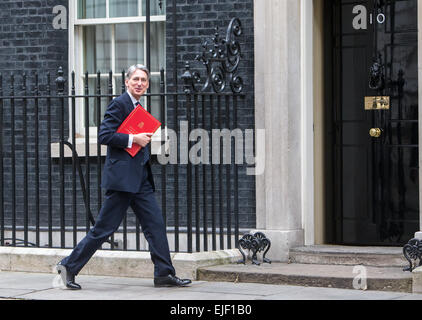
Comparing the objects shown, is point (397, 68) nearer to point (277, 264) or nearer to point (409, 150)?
point (409, 150)

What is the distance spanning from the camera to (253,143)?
1016 cm

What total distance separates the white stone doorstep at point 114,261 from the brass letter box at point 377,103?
6.17ft

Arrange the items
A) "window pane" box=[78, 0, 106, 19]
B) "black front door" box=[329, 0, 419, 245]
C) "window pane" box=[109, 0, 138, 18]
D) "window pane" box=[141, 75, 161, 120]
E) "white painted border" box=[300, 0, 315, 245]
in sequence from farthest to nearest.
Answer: "window pane" box=[78, 0, 106, 19] → "window pane" box=[109, 0, 138, 18] → "window pane" box=[141, 75, 161, 120] → "white painted border" box=[300, 0, 315, 245] → "black front door" box=[329, 0, 419, 245]

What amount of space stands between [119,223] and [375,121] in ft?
9.41

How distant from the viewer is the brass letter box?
32.8 feet

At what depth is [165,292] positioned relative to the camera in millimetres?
8438

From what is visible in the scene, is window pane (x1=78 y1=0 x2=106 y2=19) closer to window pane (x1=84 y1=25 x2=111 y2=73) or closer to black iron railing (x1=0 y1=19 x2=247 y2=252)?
window pane (x1=84 y1=25 x2=111 y2=73)

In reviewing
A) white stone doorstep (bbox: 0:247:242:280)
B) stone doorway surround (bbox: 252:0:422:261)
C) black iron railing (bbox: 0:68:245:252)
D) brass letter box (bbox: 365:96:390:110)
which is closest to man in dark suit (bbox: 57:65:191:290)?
white stone doorstep (bbox: 0:247:242:280)

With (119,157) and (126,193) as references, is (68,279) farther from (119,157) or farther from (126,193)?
(119,157)

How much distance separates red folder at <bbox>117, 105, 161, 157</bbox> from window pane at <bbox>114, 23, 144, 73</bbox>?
2796 millimetres

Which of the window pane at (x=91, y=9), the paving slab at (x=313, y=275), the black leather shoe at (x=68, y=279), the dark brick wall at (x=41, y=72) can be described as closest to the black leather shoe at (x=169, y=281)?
the paving slab at (x=313, y=275)

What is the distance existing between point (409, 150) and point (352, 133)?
2.12 feet

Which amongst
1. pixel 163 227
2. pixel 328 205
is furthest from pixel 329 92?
pixel 163 227

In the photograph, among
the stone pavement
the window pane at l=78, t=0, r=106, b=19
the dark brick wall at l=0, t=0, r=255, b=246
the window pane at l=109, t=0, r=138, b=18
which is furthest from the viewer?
the window pane at l=78, t=0, r=106, b=19
